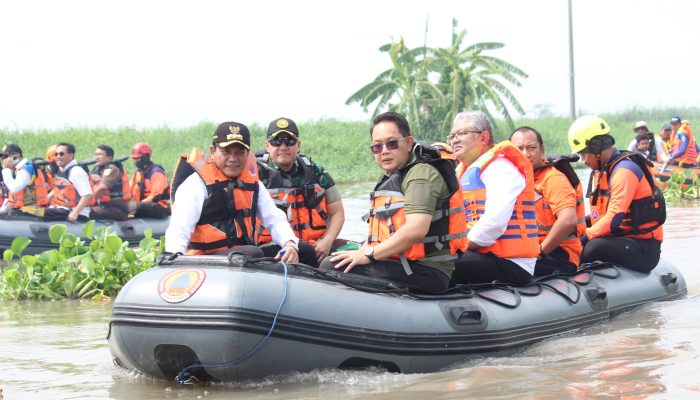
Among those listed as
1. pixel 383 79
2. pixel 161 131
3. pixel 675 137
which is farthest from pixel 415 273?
pixel 161 131

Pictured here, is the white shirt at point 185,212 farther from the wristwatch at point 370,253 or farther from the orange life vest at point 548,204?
the orange life vest at point 548,204

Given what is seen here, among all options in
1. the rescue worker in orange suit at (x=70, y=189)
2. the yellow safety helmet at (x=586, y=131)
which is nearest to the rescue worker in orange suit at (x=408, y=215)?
the yellow safety helmet at (x=586, y=131)

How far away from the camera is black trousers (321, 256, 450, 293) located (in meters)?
5.67

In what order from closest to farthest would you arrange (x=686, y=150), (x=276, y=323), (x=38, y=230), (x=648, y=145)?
(x=276, y=323) → (x=38, y=230) → (x=648, y=145) → (x=686, y=150)

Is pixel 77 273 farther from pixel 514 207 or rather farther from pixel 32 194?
pixel 514 207

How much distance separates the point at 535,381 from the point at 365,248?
3.81 feet

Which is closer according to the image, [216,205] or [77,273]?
[216,205]

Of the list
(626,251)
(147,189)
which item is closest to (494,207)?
(626,251)

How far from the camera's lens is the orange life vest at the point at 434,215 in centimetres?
562

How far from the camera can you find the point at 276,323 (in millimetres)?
5082

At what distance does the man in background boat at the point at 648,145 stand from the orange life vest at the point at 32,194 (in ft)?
30.7

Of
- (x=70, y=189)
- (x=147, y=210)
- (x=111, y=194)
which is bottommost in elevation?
(x=147, y=210)

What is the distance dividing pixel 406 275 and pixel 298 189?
1.77 m

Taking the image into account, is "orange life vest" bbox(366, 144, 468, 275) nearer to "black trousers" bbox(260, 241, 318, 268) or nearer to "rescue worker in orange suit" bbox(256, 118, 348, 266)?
"black trousers" bbox(260, 241, 318, 268)
